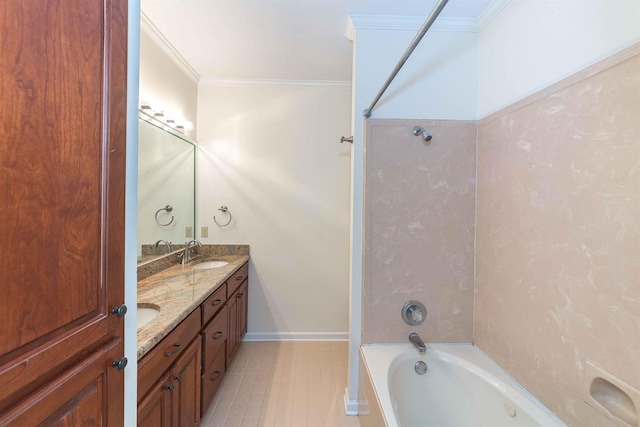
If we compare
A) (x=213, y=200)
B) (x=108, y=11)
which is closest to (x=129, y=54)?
(x=108, y=11)

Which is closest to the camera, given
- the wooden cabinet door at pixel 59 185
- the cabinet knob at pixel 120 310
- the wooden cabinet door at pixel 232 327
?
the wooden cabinet door at pixel 59 185

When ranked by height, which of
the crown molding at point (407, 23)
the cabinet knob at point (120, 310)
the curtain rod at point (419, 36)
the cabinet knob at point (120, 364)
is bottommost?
the cabinet knob at point (120, 364)

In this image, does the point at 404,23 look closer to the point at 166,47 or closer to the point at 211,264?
the point at 166,47

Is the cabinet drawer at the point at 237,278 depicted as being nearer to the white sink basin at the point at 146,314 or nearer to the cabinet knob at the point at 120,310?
the white sink basin at the point at 146,314

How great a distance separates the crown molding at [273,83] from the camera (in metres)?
2.43

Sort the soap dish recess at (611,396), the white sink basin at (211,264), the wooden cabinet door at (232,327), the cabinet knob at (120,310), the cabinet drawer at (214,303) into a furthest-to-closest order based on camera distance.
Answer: the white sink basin at (211,264)
the wooden cabinet door at (232,327)
the cabinet drawer at (214,303)
the soap dish recess at (611,396)
the cabinet knob at (120,310)

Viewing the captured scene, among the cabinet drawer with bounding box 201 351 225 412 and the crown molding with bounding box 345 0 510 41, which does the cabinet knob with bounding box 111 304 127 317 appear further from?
the crown molding with bounding box 345 0 510 41

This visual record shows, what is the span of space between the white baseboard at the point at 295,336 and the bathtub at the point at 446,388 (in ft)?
3.49

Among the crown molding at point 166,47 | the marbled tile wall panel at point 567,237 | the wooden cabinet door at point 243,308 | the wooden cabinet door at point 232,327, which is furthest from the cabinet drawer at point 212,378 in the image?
Answer: the crown molding at point 166,47

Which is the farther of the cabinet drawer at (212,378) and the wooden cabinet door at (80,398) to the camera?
the cabinet drawer at (212,378)

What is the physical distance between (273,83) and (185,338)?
89.8 inches

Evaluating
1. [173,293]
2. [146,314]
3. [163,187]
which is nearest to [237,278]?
[173,293]

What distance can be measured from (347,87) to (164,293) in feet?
7.68

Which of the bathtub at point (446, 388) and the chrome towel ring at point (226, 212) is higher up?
the chrome towel ring at point (226, 212)
